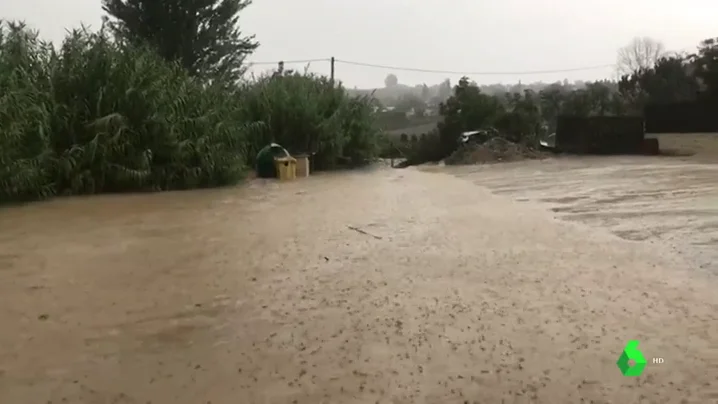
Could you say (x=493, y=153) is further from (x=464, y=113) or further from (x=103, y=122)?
(x=103, y=122)

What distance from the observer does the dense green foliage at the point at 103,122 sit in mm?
9375

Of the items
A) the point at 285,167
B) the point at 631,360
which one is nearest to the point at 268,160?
the point at 285,167

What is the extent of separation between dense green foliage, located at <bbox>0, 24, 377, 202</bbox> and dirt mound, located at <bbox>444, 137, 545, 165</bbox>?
6.40 metres

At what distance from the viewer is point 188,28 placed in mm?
18703

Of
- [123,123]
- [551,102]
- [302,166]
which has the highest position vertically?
[551,102]

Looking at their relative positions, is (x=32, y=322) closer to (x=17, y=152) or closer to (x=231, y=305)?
(x=231, y=305)

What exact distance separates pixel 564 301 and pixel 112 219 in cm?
516

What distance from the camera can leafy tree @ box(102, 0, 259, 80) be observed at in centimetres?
1830

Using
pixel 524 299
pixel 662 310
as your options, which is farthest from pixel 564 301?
pixel 662 310

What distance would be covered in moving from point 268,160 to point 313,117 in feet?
5.57

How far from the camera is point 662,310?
161 inches

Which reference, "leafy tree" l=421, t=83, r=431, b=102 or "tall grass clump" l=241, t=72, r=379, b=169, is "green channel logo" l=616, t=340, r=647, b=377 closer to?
"tall grass clump" l=241, t=72, r=379, b=169

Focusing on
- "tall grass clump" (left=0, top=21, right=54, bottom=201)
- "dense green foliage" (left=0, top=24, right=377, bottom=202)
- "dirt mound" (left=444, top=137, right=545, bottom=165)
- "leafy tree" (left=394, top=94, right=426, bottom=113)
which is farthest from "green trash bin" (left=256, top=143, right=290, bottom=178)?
"leafy tree" (left=394, top=94, right=426, bottom=113)

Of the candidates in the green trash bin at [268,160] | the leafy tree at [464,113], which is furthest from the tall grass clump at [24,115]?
the leafy tree at [464,113]
